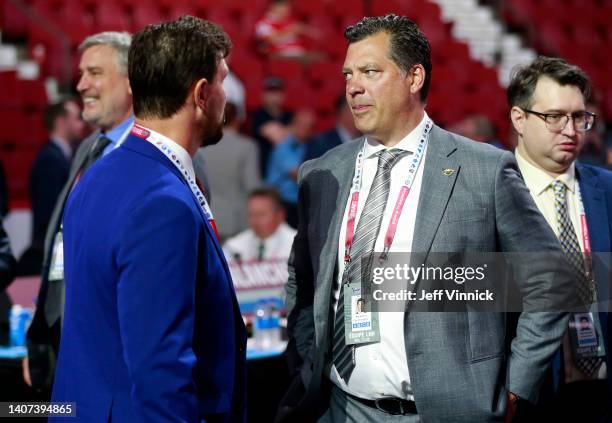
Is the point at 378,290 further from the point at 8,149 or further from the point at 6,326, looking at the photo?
the point at 8,149

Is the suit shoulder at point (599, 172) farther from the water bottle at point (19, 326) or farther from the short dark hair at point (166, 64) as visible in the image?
the water bottle at point (19, 326)

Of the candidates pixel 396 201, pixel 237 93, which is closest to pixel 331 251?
pixel 396 201

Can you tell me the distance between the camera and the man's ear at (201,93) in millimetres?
2205

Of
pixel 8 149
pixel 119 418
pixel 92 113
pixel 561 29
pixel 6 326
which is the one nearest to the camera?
pixel 119 418

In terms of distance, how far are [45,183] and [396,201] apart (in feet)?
17.9

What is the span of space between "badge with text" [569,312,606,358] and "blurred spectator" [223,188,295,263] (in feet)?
10.3

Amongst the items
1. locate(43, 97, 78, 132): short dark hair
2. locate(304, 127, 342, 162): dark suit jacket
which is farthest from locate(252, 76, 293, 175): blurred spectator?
locate(43, 97, 78, 132): short dark hair

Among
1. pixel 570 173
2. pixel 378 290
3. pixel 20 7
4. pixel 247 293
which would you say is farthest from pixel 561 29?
pixel 378 290

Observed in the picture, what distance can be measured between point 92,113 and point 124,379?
206cm

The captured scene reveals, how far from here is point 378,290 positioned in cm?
264

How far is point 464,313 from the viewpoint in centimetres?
262

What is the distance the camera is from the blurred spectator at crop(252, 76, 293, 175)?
948 centimetres

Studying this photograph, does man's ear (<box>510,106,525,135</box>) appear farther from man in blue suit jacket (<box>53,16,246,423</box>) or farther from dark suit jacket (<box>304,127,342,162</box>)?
dark suit jacket (<box>304,127,342,162</box>)

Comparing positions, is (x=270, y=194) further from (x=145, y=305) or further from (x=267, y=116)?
(x=145, y=305)
